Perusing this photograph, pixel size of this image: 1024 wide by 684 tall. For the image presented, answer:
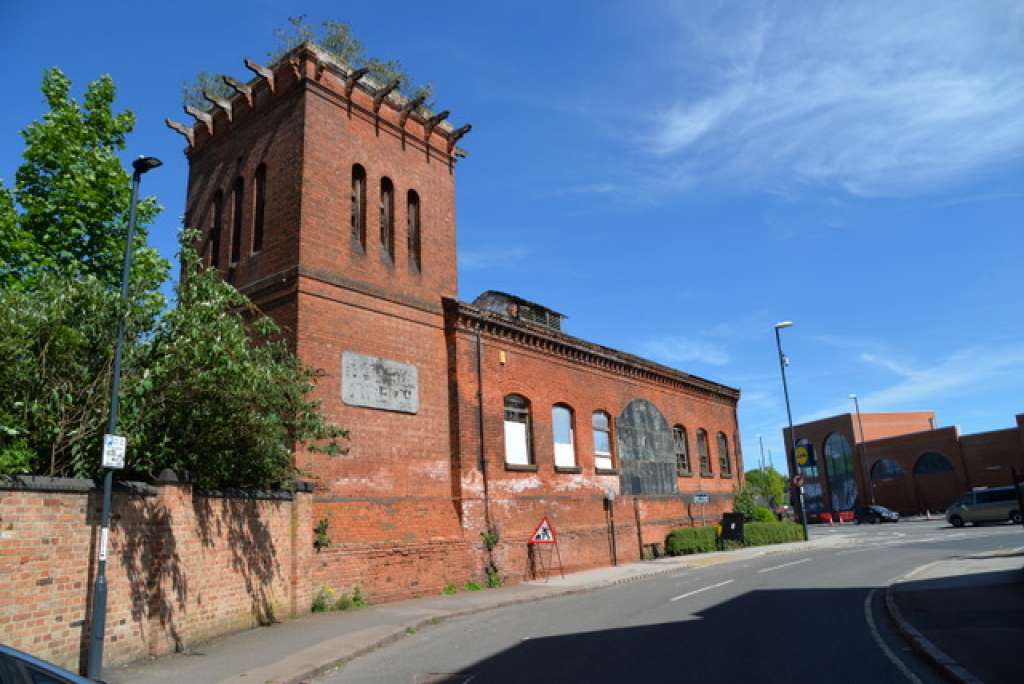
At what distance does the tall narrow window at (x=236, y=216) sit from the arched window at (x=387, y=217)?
3.69 meters

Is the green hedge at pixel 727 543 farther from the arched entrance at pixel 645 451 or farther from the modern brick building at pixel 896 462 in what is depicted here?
the modern brick building at pixel 896 462

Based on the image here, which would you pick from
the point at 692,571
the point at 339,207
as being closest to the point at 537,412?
the point at 692,571

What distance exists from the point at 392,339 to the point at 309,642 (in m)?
8.49

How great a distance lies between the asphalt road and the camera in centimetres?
820

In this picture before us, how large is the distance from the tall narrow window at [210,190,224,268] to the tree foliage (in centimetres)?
343

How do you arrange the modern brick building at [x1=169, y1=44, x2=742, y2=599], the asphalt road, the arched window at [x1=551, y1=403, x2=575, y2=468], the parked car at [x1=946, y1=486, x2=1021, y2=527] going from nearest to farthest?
1. the asphalt road
2. the modern brick building at [x1=169, y1=44, x2=742, y2=599]
3. the arched window at [x1=551, y1=403, x2=575, y2=468]
4. the parked car at [x1=946, y1=486, x2=1021, y2=527]

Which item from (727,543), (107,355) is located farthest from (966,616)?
(727,543)

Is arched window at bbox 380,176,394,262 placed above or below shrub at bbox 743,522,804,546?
above

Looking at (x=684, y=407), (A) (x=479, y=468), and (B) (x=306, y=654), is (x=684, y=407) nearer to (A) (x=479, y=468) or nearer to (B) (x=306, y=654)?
(A) (x=479, y=468)

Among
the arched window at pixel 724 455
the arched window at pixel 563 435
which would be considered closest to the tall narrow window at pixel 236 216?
the arched window at pixel 563 435

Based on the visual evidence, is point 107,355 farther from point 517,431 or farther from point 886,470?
point 886,470

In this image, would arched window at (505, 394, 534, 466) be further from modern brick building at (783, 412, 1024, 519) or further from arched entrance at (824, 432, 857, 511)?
arched entrance at (824, 432, 857, 511)

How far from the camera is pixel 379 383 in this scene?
17.5 m

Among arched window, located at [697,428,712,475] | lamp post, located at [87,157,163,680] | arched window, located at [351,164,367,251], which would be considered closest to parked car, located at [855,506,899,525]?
arched window, located at [697,428,712,475]
